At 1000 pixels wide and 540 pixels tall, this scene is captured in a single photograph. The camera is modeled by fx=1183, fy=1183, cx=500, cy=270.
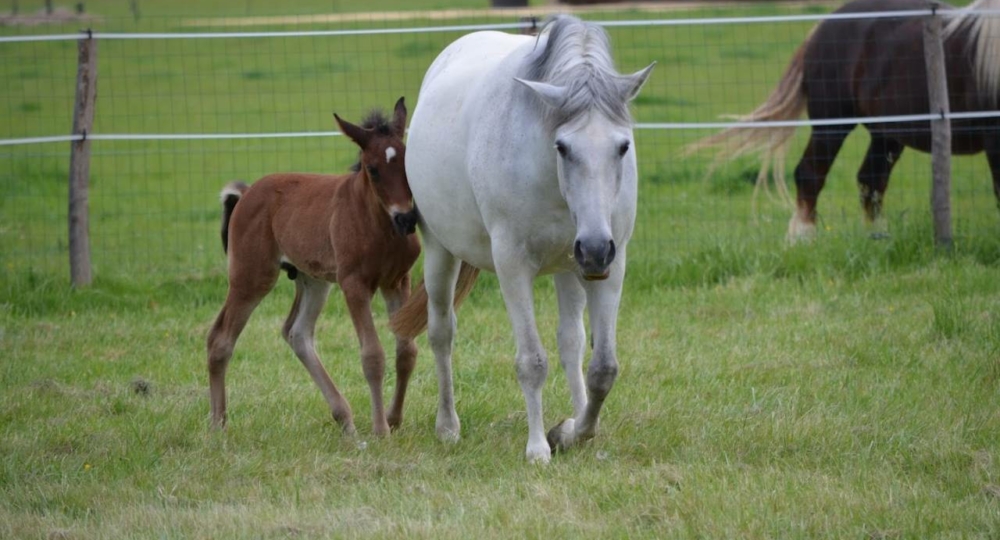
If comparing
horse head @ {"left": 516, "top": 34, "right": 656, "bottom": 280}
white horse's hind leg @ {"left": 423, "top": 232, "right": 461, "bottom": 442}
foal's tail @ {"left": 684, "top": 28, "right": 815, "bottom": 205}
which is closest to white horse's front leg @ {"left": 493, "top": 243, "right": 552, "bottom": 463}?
horse head @ {"left": 516, "top": 34, "right": 656, "bottom": 280}

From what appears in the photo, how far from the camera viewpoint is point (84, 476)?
178 inches

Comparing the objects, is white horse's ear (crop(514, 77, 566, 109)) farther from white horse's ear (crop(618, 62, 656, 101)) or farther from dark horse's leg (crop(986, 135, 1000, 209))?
dark horse's leg (crop(986, 135, 1000, 209))

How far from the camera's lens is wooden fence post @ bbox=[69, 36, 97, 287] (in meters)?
8.45

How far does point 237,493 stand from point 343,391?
5.89ft

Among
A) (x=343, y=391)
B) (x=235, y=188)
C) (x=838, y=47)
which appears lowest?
(x=343, y=391)

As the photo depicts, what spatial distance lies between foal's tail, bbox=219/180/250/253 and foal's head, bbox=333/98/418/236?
97 cm

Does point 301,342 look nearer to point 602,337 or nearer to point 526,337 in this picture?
point 526,337

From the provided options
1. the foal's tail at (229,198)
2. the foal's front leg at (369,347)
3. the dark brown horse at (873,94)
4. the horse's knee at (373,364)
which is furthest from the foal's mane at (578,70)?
the dark brown horse at (873,94)

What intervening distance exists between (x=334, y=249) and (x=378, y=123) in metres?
0.60

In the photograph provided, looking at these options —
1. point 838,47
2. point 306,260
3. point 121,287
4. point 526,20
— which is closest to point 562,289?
point 306,260

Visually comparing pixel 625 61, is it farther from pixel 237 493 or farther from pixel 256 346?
pixel 237 493

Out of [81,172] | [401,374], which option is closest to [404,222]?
[401,374]

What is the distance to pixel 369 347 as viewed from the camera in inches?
206

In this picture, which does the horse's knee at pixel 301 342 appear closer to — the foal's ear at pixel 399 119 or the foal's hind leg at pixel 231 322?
the foal's hind leg at pixel 231 322
